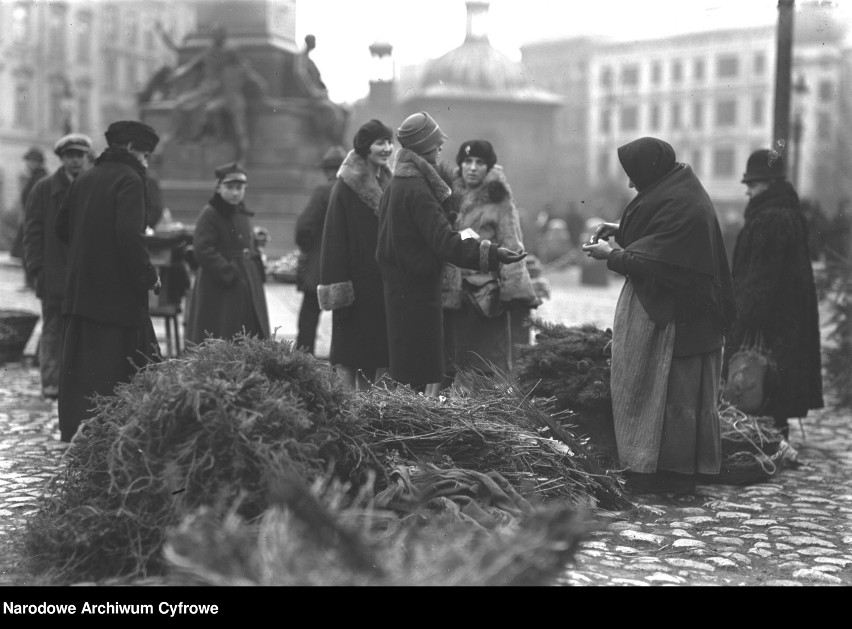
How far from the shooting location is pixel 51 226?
8.62 meters

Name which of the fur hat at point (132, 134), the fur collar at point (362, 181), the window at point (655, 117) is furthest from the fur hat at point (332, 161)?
the window at point (655, 117)

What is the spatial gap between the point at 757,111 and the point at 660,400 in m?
76.5

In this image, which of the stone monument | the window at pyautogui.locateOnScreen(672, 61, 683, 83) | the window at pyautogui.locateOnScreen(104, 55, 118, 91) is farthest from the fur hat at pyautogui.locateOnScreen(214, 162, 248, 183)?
the window at pyautogui.locateOnScreen(672, 61, 683, 83)

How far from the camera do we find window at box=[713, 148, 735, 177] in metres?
80.5

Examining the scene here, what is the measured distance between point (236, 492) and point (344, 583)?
4.09ft

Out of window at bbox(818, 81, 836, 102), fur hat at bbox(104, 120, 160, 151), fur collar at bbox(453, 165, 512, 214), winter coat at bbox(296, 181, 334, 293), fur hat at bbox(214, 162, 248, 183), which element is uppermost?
window at bbox(818, 81, 836, 102)

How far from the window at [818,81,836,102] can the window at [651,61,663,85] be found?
495 inches

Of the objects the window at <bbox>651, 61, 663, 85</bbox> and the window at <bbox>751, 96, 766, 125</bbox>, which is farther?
the window at <bbox>651, 61, 663, 85</bbox>

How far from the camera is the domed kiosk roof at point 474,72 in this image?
66.2 meters

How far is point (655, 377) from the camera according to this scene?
251 inches

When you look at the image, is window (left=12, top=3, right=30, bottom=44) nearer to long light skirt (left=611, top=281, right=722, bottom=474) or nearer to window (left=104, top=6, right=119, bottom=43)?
window (left=104, top=6, right=119, bottom=43)

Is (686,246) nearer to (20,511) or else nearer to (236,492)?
(236,492)

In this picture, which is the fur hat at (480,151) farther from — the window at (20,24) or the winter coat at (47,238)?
the window at (20,24)

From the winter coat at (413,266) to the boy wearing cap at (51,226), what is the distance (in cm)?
277
